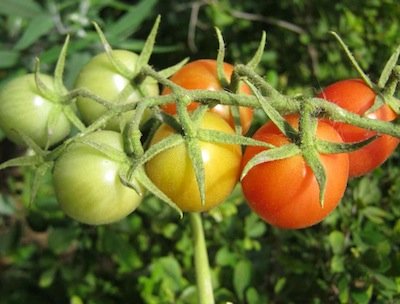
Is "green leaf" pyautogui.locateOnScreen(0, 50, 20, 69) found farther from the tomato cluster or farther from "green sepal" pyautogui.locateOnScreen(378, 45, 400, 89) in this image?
"green sepal" pyautogui.locateOnScreen(378, 45, 400, 89)

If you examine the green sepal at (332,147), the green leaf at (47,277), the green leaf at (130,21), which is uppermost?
the green sepal at (332,147)

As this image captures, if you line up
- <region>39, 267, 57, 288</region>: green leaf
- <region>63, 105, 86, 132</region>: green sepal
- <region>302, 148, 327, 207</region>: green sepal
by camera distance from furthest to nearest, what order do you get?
1. <region>39, 267, 57, 288</region>: green leaf
2. <region>63, 105, 86, 132</region>: green sepal
3. <region>302, 148, 327, 207</region>: green sepal

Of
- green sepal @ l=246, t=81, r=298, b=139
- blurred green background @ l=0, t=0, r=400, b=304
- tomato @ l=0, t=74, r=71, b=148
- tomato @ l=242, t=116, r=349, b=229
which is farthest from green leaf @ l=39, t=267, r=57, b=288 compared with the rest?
green sepal @ l=246, t=81, r=298, b=139

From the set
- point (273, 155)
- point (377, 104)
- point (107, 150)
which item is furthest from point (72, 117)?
point (377, 104)

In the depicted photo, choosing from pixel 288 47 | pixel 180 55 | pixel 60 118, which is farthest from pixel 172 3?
pixel 60 118

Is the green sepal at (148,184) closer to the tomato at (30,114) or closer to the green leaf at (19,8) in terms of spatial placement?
the tomato at (30,114)

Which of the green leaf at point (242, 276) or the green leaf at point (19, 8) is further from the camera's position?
the green leaf at point (19, 8)

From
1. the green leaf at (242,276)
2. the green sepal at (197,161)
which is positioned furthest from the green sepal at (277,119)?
the green leaf at (242,276)

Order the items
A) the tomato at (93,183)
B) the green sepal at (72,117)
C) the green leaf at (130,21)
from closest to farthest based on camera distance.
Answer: the tomato at (93,183) < the green sepal at (72,117) < the green leaf at (130,21)
